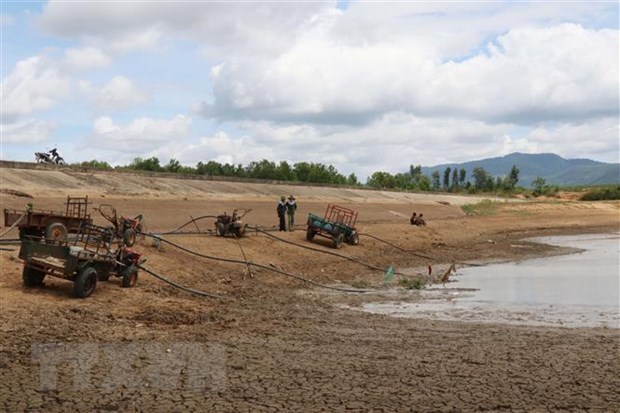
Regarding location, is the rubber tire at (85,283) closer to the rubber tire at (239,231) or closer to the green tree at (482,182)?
the rubber tire at (239,231)

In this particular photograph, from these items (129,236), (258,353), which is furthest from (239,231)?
(258,353)

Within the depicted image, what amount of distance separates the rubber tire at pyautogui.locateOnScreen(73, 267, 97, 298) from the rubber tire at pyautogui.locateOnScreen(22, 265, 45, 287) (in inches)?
39.2

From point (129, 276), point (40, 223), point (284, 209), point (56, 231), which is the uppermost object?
point (284, 209)

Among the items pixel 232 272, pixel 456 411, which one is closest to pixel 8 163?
pixel 232 272

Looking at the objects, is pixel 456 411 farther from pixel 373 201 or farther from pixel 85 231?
pixel 373 201

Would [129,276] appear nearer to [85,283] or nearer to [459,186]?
[85,283]

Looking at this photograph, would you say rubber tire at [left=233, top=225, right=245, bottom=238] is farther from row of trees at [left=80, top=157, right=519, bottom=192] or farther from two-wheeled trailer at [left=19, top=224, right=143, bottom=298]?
row of trees at [left=80, top=157, right=519, bottom=192]

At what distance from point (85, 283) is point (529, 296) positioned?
1199 centimetres

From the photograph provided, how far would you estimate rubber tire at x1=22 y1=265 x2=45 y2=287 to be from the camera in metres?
13.9

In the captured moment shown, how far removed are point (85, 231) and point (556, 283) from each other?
589 inches

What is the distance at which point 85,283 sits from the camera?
13586 mm

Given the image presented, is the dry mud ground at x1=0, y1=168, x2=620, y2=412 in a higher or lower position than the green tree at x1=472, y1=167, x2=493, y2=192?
lower

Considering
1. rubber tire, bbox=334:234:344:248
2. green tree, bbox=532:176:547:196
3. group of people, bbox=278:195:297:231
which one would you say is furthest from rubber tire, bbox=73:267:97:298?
green tree, bbox=532:176:547:196

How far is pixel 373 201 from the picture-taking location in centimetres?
6600
